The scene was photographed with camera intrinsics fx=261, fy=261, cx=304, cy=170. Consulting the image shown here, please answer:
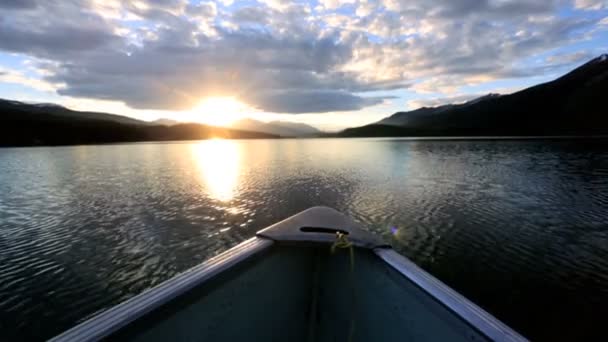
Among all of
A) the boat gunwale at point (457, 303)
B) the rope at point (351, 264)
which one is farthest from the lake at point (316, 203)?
the boat gunwale at point (457, 303)

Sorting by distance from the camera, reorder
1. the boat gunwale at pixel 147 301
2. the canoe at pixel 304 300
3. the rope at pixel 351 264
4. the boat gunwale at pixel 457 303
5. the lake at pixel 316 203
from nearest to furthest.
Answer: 1. the boat gunwale at pixel 147 301
2. the boat gunwale at pixel 457 303
3. the canoe at pixel 304 300
4. the rope at pixel 351 264
5. the lake at pixel 316 203

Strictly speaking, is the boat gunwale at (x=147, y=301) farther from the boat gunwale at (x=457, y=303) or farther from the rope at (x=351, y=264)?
the boat gunwale at (x=457, y=303)

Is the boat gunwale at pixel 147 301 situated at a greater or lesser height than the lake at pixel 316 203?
greater

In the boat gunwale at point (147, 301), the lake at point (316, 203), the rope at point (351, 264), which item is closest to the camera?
the boat gunwale at point (147, 301)

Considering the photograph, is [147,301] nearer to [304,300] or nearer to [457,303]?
[304,300]

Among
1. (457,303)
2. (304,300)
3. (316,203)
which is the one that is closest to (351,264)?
(304,300)

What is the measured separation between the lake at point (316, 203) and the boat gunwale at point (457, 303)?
23.0 feet

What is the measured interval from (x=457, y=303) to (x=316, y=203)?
1752 centimetres

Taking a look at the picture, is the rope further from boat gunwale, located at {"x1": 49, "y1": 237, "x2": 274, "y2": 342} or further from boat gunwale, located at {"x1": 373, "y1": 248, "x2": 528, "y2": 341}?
boat gunwale, located at {"x1": 49, "y1": 237, "x2": 274, "y2": 342}

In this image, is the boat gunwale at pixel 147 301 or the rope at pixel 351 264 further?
the rope at pixel 351 264

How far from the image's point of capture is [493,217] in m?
16.8

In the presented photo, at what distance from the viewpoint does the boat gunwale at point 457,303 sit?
104 inches

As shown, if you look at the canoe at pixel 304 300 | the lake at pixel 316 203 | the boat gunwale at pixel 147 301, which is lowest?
the lake at pixel 316 203

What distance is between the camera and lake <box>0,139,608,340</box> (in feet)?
28.5
